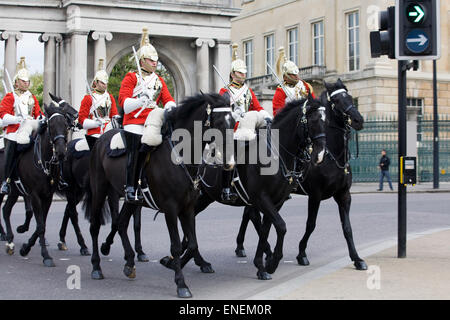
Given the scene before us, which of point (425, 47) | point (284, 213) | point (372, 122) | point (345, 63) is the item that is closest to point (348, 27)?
point (345, 63)

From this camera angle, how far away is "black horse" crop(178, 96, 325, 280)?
32.2 feet

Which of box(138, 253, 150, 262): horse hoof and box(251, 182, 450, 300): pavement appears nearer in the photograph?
box(251, 182, 450, 300): pavement

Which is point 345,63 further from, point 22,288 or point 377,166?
point 22,288

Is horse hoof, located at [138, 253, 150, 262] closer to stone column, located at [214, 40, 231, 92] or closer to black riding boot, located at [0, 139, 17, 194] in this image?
black riding boot, located at [0, 139, 17, 194]

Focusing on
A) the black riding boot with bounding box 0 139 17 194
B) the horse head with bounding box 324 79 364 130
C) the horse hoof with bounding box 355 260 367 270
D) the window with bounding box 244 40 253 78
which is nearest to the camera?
the horse hoof with bounding box 355 260 367 270

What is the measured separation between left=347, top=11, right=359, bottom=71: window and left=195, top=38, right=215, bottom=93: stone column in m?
11.6

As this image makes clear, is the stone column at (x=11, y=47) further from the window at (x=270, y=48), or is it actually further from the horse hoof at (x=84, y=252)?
A: the horse hoof at (x=84, y=252)

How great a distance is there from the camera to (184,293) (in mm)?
8578

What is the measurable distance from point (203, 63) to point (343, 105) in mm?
31935

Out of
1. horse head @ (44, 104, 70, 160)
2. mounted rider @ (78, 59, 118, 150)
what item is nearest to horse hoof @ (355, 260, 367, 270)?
horse head @ (44, 104, 70, 160)

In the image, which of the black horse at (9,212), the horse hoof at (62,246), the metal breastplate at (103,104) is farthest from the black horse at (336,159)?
the black horse at (9,212)

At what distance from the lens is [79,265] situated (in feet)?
37.2

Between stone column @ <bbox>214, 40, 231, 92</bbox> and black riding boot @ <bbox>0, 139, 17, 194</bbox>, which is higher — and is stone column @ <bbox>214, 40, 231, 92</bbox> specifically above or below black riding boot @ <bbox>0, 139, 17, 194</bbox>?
above

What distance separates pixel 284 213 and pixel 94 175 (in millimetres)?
9888
